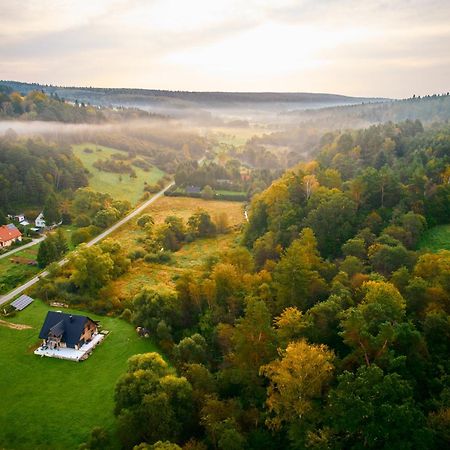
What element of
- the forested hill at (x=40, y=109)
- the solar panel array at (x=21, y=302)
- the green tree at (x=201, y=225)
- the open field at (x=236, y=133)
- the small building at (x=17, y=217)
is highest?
the forested hill at (x=40, y=109)

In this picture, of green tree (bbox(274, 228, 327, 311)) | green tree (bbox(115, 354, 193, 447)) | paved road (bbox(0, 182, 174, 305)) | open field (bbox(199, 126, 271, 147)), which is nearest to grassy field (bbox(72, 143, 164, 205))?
paved road (bbox(0, 182, 174, 305))

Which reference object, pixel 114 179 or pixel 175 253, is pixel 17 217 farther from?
pixel 175 253

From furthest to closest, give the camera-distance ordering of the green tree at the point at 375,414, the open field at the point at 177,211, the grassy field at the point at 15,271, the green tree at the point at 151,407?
the open field at the point at 177,211, the grassy field at the point at 15,271, the green tree at the point at 151,407, the green tree at the point at 375,414

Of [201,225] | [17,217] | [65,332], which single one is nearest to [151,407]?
[65,332]

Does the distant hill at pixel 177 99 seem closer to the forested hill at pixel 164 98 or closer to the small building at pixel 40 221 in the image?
the forested hill at pixel 164 98

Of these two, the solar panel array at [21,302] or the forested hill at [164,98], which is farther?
the forested hill at [164,98]

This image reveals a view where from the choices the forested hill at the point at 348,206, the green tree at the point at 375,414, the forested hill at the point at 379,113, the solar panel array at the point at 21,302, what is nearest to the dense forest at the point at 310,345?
the green tree at the point at 375,414

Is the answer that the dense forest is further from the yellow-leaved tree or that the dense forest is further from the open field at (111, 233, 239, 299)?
the open field at (111, 233, 239, 299)
